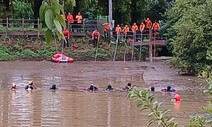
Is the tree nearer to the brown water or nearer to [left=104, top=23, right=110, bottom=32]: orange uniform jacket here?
the brown water

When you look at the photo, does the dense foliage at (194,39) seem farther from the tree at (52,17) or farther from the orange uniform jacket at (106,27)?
the tree at (52,17)

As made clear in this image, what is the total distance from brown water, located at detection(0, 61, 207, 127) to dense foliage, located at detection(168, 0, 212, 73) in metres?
1.01

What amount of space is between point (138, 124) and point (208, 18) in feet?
49.3

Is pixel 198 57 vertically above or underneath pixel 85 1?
underneath

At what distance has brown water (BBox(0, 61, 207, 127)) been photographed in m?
14.0

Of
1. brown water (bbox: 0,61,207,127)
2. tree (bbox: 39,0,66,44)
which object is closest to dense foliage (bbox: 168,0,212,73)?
brown water (bbox: 0,61,207,127)

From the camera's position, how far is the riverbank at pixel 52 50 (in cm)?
3588

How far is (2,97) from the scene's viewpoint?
1914 centimetres

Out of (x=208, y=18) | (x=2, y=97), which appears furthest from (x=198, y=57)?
(x=2, y=97)

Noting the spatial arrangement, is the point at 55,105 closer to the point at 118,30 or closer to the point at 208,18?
the point at 208,18

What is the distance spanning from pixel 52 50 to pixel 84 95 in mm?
16964

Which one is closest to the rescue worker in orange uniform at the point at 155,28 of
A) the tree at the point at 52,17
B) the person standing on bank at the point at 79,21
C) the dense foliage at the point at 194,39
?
the person standing on bank at the point at 79,21

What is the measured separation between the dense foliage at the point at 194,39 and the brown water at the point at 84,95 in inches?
39.7

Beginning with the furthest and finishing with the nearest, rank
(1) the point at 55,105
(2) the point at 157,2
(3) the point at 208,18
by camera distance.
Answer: (2) the point at 157,2 < (3) the point at 208,18 < (1) the point at 55,105
